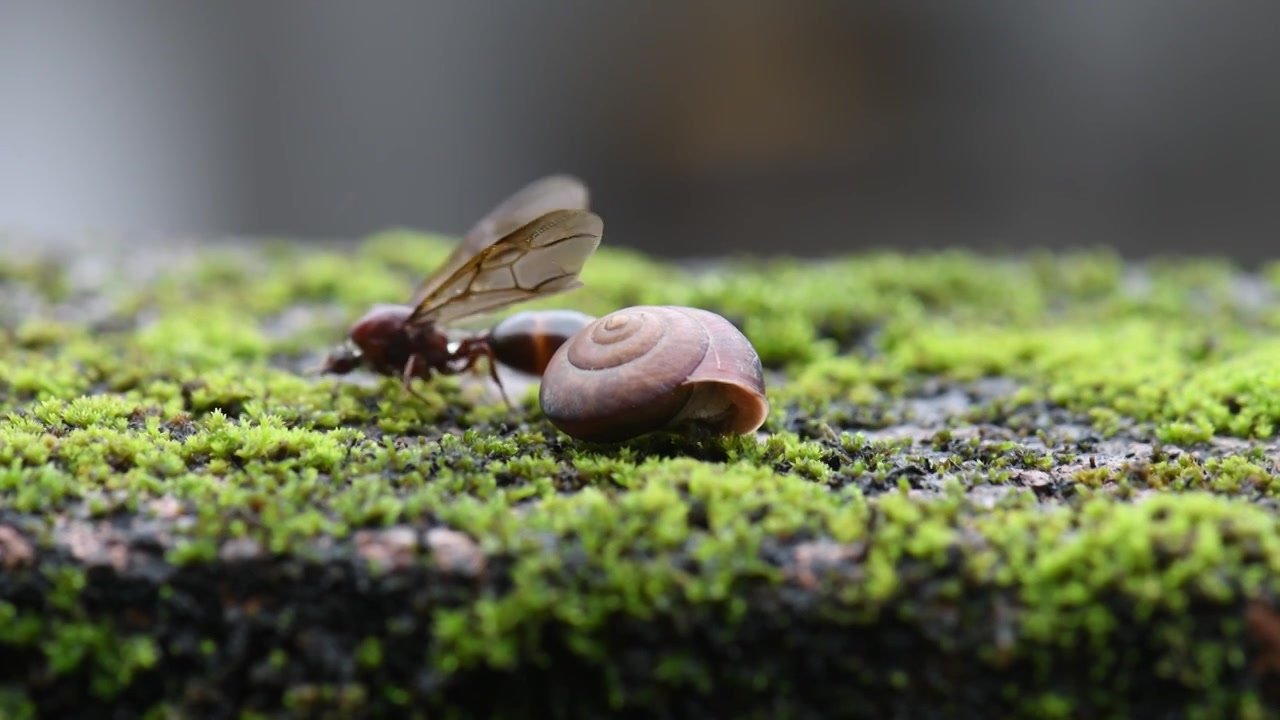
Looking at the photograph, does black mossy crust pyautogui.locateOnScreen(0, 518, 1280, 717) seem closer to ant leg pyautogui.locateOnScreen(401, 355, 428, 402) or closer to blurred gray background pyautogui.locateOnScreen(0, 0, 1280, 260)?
ant leg pyautogui.locateOnScreen(401, 355, 428, 402)

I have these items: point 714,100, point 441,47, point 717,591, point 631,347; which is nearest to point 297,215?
point 441,47

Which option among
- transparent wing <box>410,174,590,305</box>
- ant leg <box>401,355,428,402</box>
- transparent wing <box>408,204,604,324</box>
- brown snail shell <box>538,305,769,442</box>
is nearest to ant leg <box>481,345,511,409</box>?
transparent wing <box>408,204,604,324</box>

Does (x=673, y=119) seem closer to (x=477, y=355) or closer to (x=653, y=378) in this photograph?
(x=477, y=355)

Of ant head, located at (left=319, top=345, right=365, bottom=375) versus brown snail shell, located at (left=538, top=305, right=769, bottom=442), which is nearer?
brown snail shell, located at (left=538, top=305, right=769, bottom=442)

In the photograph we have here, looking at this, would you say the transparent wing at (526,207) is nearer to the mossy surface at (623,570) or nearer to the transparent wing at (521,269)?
the transparent wing at (521,269)

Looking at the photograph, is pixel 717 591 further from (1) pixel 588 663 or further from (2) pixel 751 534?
(1) pixel 588 663
